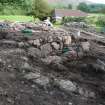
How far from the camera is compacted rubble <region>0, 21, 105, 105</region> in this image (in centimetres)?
857

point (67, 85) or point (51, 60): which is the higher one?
point (67, 85)

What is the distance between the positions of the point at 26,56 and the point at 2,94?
478 centimetres

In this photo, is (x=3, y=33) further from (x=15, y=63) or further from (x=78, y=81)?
(x=78, y=81)

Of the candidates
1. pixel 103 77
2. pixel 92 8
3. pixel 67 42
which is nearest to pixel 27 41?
pixel 67 42

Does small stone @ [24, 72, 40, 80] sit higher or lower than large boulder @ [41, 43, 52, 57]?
higher

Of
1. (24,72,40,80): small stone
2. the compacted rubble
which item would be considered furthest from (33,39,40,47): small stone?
(24,72,40,80): small stone

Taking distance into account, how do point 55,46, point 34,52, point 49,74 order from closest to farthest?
point 49,74 < point 34,52 < point 55,46

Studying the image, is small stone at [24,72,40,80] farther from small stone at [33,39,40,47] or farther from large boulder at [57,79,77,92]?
small stone at [33,39,40,47]

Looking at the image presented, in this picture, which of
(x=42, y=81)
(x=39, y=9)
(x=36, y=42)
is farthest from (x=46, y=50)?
(x=39, y=9)

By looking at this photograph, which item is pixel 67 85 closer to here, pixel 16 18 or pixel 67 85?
pixel 67 85

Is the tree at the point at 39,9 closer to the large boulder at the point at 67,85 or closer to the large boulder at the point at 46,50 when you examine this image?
the large boulder at the point at 46,50

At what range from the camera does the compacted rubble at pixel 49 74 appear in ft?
28.1

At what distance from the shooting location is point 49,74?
35.3 feet

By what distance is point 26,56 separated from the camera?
1287 centimetres
